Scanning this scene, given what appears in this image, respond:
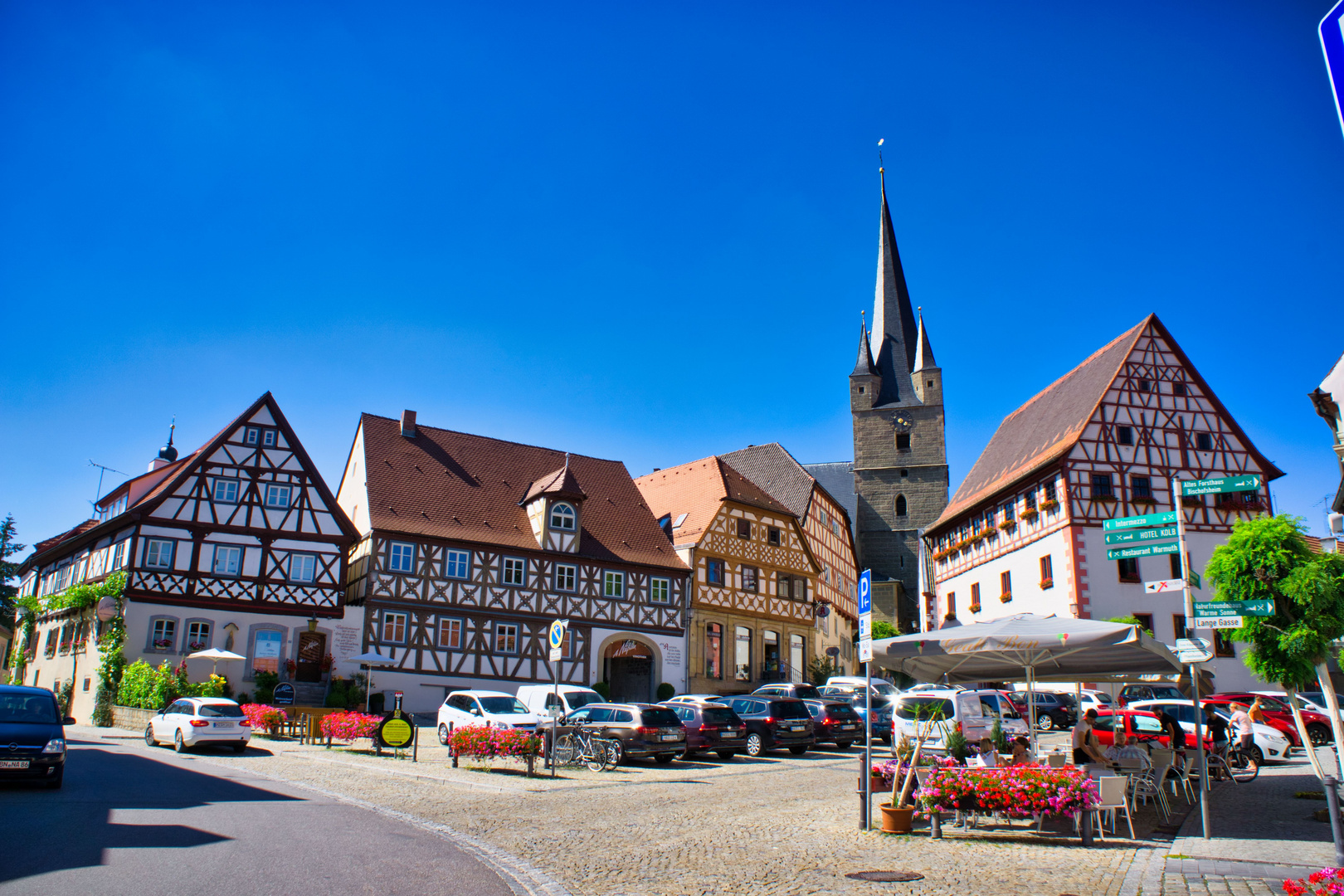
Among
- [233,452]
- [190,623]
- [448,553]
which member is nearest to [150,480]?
[233,452]

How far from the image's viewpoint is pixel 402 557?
35688 mm

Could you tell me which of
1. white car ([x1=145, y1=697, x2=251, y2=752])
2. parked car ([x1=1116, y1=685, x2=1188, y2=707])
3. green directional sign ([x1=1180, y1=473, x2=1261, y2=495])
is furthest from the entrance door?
green directional sign ([x1=1180, y1=473, x2=1261, y2=495])

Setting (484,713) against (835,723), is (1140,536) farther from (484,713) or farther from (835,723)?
(484,713)

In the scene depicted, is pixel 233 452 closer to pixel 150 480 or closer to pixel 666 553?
pixel 150 480

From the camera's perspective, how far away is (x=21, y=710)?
47.3 feet

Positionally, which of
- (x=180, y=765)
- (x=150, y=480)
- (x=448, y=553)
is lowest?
(x=180, y=765)

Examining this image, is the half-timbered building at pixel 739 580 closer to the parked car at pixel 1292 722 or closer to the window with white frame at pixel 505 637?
the window with white frame at pixel 505 637

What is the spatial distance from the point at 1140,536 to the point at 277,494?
2931 centimetres

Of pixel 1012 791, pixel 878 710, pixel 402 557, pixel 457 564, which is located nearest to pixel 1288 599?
pixel 1012 791

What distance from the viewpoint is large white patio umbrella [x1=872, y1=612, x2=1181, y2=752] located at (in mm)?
12836

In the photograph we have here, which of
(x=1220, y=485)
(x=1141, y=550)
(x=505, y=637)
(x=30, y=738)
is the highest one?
(x=1220, y=485)

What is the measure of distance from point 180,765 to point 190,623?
14605 millimetres

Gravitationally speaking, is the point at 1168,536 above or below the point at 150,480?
below

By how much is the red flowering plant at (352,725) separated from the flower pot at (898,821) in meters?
13.8
